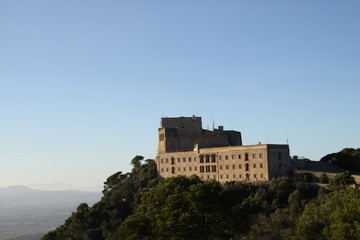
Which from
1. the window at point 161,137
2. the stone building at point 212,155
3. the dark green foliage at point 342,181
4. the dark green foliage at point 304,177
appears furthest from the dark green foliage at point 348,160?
the window at point 161,137

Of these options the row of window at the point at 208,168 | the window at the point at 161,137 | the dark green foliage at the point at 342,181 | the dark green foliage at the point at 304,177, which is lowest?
the dark green foliage at the point at 342,181

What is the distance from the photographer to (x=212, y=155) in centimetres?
8744

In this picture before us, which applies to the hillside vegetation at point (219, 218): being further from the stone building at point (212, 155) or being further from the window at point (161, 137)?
the window at point (161, 137)

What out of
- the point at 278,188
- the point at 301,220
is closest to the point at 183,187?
the point at 301,220

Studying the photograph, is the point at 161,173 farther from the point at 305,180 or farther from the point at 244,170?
the point at 305,180

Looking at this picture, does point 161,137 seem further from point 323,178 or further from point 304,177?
point 323,178

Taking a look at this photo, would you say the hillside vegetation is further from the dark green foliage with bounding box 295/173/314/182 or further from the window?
the window

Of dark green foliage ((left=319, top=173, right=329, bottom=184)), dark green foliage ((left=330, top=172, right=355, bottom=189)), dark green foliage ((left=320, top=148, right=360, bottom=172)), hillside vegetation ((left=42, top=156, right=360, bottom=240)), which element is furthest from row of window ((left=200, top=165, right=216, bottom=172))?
dark green foliage ((left=330, top=172, right=355, bottom=189))

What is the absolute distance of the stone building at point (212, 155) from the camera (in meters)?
81.0

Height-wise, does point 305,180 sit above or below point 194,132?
below

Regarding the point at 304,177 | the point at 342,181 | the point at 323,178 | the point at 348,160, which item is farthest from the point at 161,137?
the point at 342,181

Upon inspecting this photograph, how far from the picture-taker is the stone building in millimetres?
81000

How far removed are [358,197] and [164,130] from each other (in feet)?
161

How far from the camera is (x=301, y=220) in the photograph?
52.8 meters
